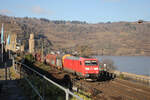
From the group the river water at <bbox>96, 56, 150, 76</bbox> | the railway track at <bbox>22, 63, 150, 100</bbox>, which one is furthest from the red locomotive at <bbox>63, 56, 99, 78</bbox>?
the river water at <bbox>96, 56, 150, 76</bbox>

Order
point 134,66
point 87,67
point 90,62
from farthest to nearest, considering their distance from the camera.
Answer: point 134,66 → point 90,62 → point 87,67

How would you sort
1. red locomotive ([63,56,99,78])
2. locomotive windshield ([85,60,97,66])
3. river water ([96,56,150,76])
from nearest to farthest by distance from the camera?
1. red locomotive ([63,56,99,78])
2. locomotive windshield ([85,60,97,66])
3. river water ([96,56,150,76])

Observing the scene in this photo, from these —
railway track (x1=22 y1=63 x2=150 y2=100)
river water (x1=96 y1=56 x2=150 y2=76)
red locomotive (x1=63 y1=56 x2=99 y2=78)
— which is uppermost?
red locomotive (x1=63 y1=56 x2=99 y2=78)

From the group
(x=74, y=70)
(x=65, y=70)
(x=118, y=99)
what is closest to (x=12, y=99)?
(x=118, y=99)

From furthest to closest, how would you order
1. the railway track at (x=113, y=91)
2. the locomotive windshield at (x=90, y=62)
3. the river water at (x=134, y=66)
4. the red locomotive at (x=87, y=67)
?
the river water at (x=134, y=66) < the locomotive windshield at (x=90, y=62) < the red locomotive at (x=87, y=67) < the railway track at (x=113, y=91)

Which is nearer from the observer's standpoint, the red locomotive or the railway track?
the railway track

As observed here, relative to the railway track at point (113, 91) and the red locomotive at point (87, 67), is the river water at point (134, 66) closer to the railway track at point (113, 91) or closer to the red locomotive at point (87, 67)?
the red locomotive at point (87, 67)

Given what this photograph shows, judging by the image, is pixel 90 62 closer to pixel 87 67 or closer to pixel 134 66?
pixel 87 67

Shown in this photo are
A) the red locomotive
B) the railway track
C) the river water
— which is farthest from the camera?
the river water

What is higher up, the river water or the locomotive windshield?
the locomotive windshield

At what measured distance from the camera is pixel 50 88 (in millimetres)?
11234

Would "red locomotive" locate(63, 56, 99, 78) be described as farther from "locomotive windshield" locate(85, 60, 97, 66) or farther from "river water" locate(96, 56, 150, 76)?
"river water" locate(96, 56, 150, 76)

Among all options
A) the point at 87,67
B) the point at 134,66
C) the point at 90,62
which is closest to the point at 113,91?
the point at 87,67

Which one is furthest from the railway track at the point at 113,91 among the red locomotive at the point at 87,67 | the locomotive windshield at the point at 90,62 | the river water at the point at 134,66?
the river water at the point at 134,66
